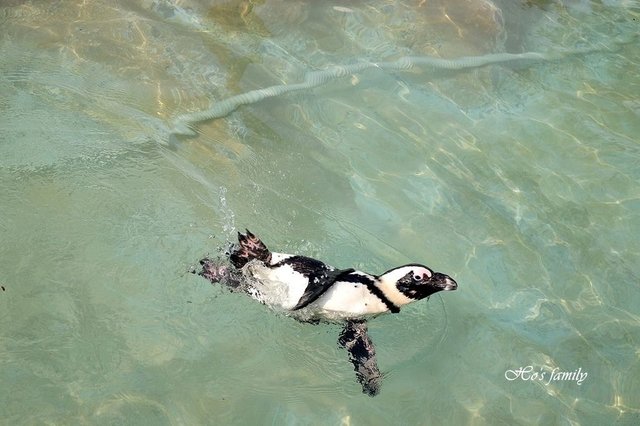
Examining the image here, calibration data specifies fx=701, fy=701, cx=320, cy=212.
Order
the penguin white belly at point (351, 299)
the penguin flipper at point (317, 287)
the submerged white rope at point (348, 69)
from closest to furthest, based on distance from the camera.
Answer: the penguin flipper at point (317, 287) < the penguin white belly at point (351, 299) < the submerged white rope at point (348, 69)

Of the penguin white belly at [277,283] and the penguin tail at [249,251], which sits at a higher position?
the penguin tail at [249,251]

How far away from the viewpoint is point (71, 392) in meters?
3.91

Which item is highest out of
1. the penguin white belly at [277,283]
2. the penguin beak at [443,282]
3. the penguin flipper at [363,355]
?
the penguin beak at [443,282]

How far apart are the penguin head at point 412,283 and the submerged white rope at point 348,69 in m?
2.45

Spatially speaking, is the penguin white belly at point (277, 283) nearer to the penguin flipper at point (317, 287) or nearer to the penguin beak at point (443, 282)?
the penguin flipper at point (317, 287)

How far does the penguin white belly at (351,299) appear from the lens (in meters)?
4.00

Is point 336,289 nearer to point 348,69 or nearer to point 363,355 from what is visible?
point 363,355

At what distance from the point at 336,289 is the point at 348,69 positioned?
3304mm

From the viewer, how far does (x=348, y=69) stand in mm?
6762

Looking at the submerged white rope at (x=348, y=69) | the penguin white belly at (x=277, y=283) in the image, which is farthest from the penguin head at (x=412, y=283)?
the submerged white rope at (x=348, y=69)

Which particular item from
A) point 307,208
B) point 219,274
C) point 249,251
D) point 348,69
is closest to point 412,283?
point 249,251

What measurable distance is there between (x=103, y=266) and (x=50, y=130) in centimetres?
143

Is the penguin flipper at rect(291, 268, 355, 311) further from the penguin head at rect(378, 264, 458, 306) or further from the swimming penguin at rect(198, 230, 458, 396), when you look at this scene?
the penguin head at rect(378, 264, 458, 306)

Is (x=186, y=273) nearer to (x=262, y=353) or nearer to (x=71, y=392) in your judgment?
(x=262, y=353)
